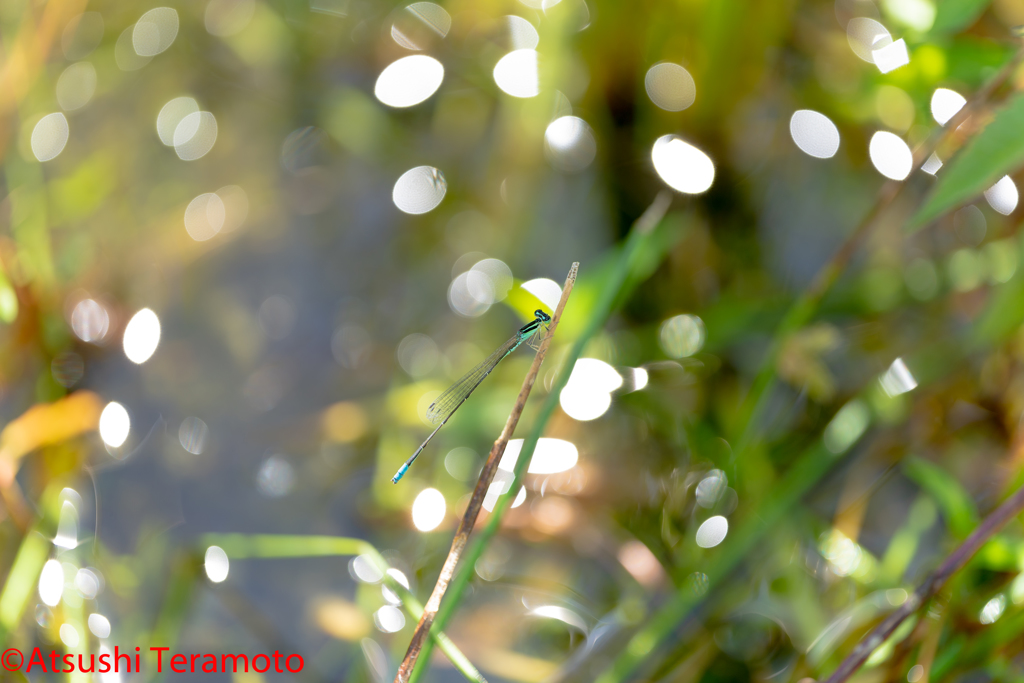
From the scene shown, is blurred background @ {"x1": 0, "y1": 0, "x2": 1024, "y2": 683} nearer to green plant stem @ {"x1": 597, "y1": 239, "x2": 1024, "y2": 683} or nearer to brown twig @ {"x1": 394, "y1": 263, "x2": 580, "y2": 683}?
green plant stem @ {"x1": 597, "y1": 239, "x2": 1024, "y2": 683}

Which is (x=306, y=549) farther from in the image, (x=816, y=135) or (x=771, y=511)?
(x=816, y=135)

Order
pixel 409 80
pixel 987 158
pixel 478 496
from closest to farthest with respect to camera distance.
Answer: pixel 478 496, pixel 987 158, pixel 409 80

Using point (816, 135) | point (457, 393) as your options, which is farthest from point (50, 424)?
point (816, 135)

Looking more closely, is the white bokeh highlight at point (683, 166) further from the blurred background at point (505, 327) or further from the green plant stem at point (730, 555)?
the green plant stem at point (730, 555)

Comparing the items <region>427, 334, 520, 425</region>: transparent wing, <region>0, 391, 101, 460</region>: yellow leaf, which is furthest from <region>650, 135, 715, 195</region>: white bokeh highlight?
<region>0, 391, 101, 460</region>: yellow leaf

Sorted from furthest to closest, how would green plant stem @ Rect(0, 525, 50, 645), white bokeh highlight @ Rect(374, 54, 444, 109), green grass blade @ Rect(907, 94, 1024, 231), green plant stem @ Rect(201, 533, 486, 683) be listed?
white bokeh highlight @ Rect(374, 54, 444, 109) → green plant stem @ Rect(0, 525, 50, 645) → green plant stem @ Rect(201, 533, 486, 683) → green grass blade @ Rect(907, 94, 1024, 231)

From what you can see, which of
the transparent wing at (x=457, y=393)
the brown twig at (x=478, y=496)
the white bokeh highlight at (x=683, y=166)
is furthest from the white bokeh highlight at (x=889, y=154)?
the brown twig at (x=478, y=496)
